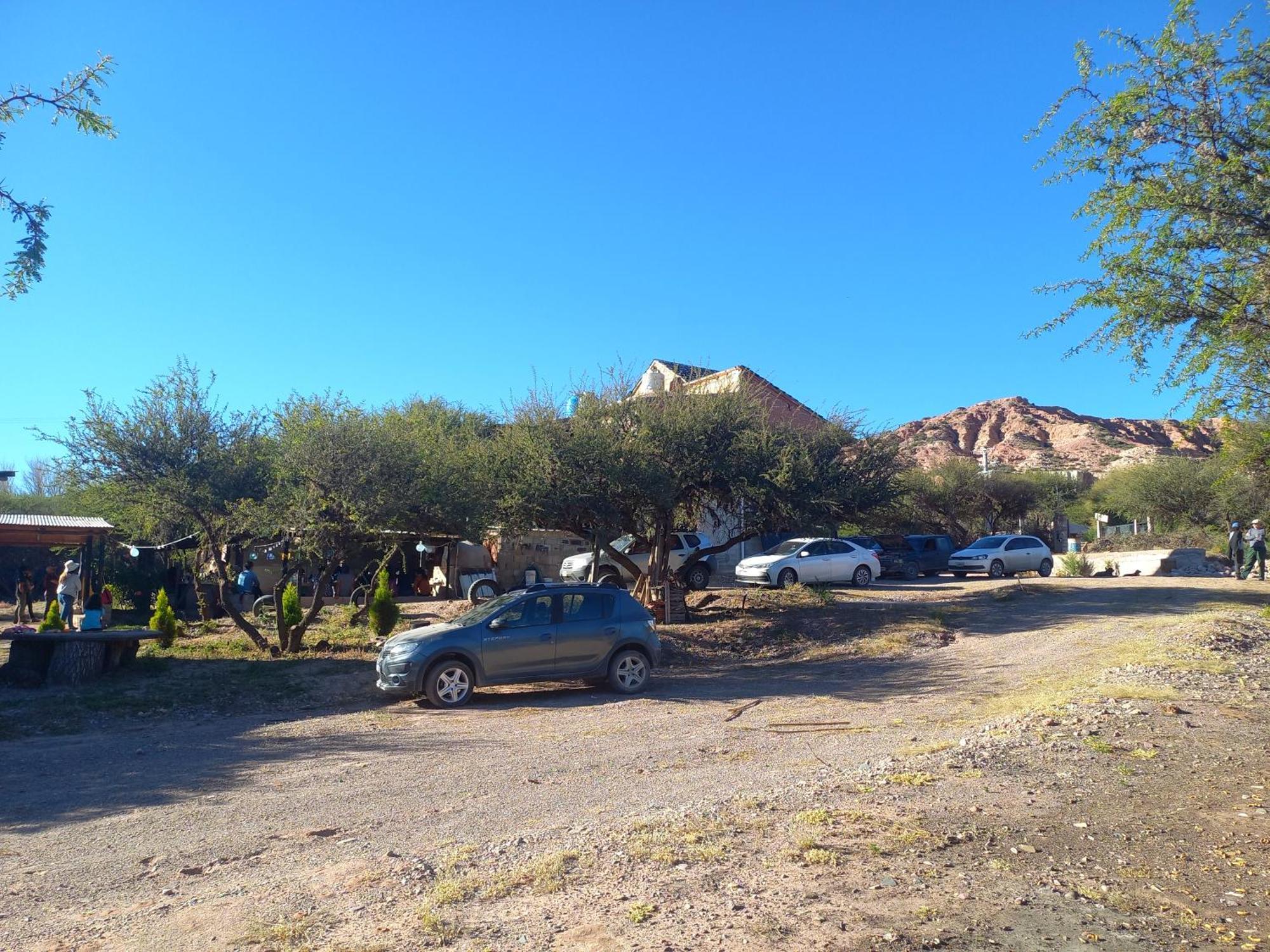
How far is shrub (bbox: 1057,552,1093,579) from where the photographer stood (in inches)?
1294

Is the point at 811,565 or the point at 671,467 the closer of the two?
the point at 671,467

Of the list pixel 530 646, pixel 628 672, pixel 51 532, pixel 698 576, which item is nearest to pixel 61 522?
pixel 51 532

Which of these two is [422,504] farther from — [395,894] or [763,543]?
[763,543]

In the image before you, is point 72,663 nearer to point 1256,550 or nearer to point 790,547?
point 790,547

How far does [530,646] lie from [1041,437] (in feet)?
357

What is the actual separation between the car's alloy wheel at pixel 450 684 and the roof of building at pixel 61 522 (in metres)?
13.9

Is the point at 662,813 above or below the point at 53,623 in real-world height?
below

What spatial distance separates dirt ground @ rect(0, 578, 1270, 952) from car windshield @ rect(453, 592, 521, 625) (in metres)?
1.16

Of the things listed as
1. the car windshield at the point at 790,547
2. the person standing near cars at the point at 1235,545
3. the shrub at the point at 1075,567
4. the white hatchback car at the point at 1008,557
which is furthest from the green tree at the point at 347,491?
the person standing near cars at the point at 1235,545

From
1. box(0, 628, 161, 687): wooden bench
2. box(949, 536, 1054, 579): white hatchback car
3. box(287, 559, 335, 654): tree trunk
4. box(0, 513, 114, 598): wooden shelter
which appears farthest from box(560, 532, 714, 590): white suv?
box(0, 628, 161, 687): wooden bench

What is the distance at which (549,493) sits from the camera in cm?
1931

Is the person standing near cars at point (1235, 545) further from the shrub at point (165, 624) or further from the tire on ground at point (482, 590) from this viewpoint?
the shrub at point (165, 624)

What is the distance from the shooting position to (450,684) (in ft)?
41.8

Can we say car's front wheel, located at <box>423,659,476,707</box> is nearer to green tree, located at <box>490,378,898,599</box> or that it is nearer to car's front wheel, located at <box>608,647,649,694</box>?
car's front wheel, located at <box>608,647,649,694</box>
